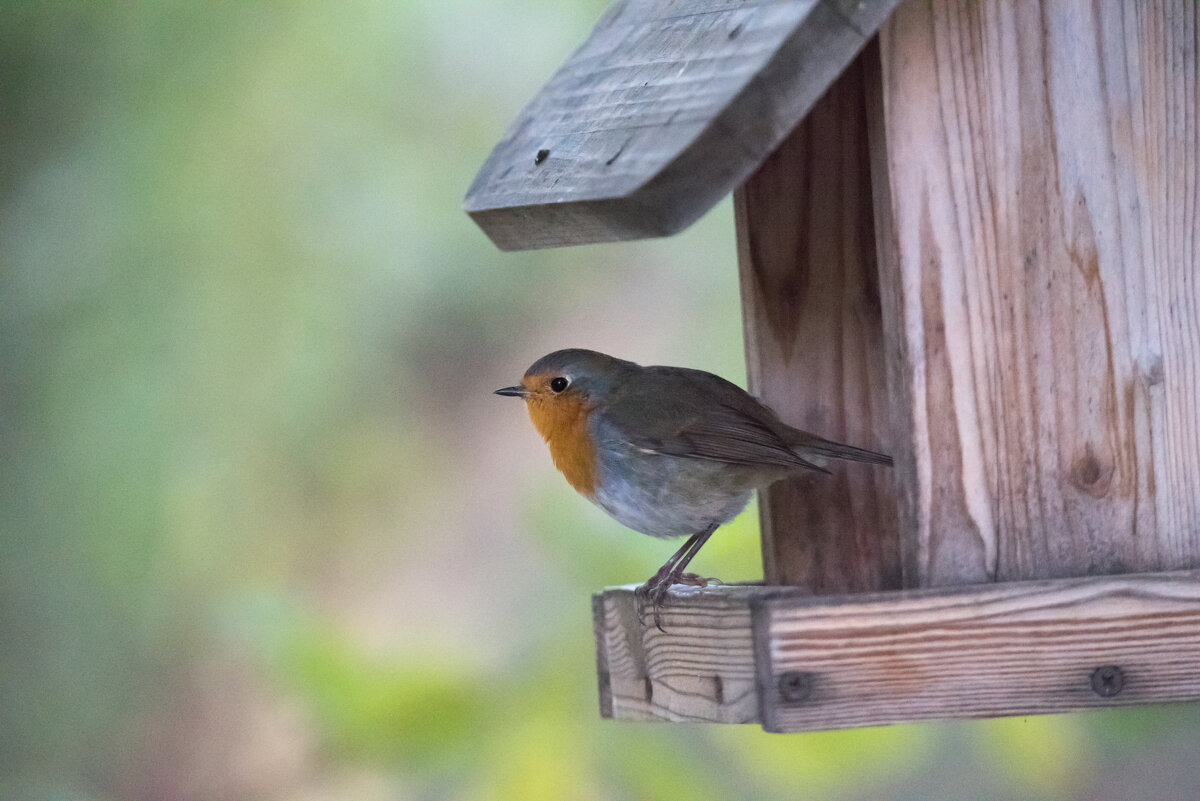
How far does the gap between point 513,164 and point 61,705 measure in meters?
3.66

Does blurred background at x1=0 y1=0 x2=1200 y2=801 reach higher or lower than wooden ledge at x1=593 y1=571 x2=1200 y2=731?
higher

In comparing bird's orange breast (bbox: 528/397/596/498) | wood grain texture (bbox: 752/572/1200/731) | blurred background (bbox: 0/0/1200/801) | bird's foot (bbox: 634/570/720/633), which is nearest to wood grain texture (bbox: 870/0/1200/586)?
wood grain texture (bbox: 752/572/1200/731)

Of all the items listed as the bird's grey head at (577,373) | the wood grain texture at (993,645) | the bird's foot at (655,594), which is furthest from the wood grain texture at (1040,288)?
the bird's grey head at (577,373)

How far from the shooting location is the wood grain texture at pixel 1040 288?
254cm

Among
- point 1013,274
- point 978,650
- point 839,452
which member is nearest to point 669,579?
point 839,452

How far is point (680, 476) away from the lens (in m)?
3.33

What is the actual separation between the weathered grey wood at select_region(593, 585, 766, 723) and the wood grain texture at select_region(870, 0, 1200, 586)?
0.36 metres

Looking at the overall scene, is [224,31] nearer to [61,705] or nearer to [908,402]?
[61,705]

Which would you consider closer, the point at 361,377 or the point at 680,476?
the point at 680,476

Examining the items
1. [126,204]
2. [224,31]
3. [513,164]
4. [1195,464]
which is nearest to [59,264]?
[126,204]

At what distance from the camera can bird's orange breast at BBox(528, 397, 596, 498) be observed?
11.4ft

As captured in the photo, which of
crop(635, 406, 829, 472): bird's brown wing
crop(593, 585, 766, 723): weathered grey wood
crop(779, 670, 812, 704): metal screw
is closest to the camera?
crop(779, 670, 812, 704): metal screw

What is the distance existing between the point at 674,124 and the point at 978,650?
0.99m

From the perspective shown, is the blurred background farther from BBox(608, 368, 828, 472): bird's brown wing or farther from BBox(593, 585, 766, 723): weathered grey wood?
BBox(593, 585, 766, 723): weathered grey wood
